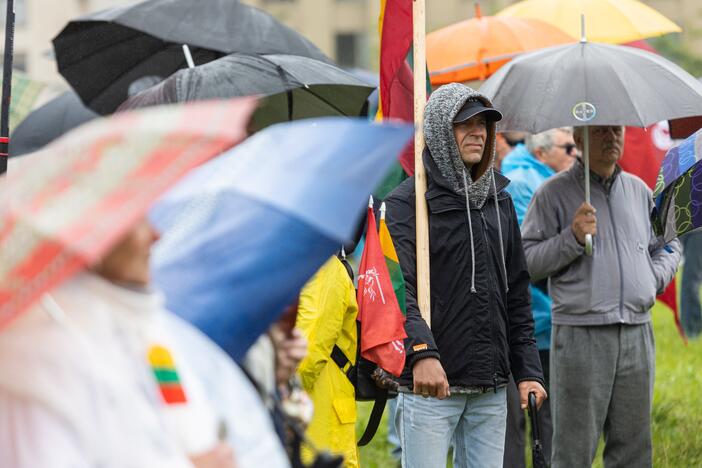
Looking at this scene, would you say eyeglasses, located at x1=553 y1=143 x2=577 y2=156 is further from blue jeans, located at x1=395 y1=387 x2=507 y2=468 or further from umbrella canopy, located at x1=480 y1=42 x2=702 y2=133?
blue jeans, located at x1=395 y1=387 x2=507 y2=468

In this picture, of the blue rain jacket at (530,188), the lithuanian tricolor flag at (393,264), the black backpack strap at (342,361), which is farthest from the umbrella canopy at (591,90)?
the black backpack strap at (342,361)

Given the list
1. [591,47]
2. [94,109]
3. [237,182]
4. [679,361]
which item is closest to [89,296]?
[237,182]

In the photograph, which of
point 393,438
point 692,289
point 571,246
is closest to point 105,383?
point 571,246

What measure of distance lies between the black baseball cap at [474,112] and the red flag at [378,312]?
613 millimetres

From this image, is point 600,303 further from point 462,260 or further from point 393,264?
point 393,264

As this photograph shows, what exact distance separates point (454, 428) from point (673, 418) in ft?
12.8

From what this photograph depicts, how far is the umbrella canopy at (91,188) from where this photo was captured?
6.97ft

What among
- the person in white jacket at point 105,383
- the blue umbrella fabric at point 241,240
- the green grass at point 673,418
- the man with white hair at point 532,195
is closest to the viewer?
the person in white jacket at point 105,383

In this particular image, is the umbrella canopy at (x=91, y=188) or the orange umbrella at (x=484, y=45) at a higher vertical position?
the umbrella canopy at (x=91, y=188)

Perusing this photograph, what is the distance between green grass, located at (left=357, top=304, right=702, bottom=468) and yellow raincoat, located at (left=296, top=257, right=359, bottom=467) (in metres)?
2.78

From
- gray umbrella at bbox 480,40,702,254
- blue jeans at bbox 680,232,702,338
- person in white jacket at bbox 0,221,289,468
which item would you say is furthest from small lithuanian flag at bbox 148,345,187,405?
blue jeans at bbox 680,232,702,338

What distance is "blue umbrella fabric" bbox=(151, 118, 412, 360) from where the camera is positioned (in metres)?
2.72

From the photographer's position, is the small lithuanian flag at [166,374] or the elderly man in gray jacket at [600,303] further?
the elderly man in gray jacket at [600,303]

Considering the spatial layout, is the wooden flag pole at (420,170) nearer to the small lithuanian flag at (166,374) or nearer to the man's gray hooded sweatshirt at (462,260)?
the man's gray hooded sweatshirt at (462,260)
